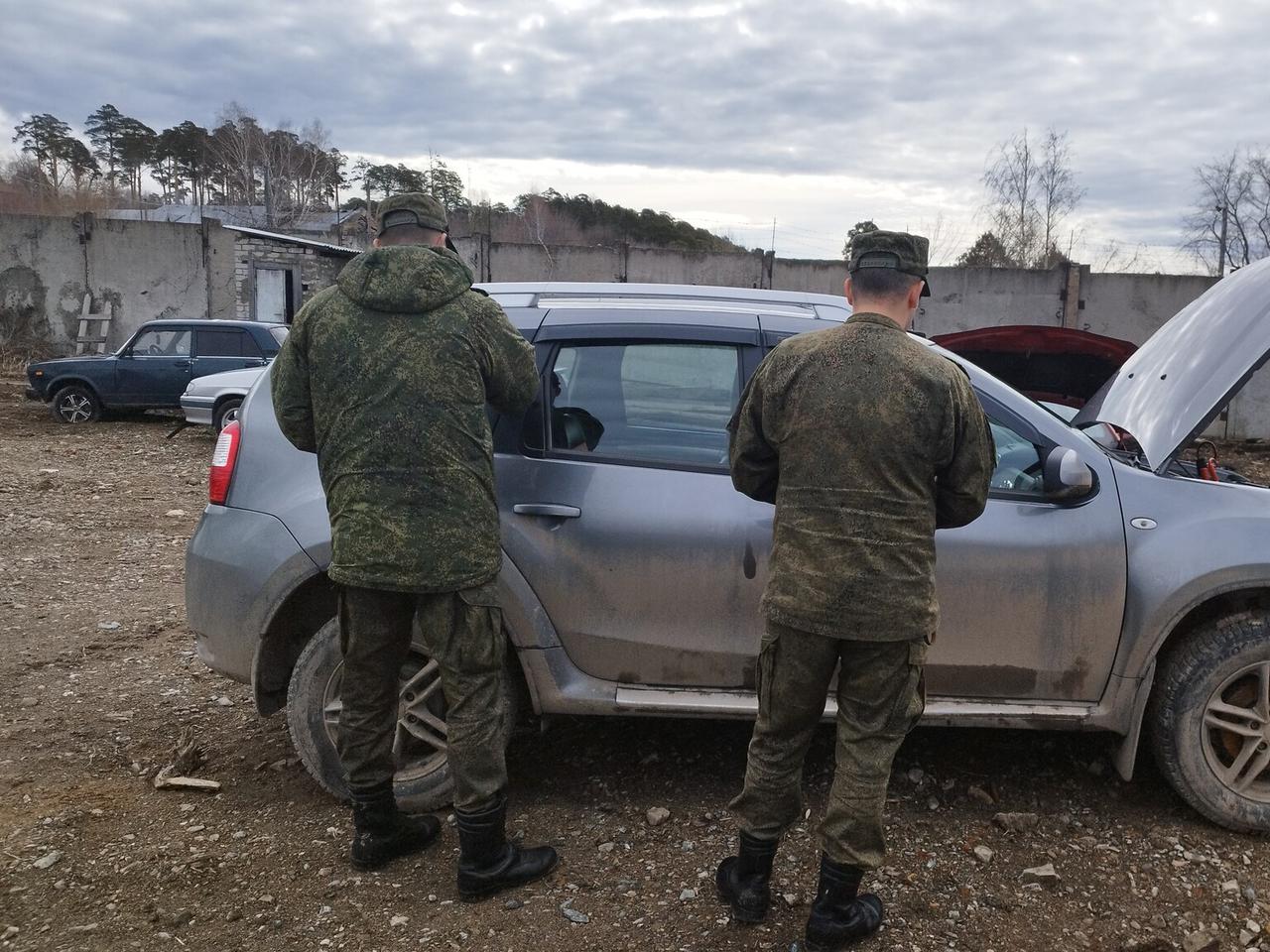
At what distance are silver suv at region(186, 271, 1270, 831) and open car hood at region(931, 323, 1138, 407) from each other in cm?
365

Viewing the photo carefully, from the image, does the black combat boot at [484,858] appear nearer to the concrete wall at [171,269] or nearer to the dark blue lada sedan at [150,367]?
the dark blue lada sedan at [150,367]

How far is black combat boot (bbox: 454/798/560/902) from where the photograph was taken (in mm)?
2812

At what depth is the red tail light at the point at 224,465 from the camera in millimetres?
3293

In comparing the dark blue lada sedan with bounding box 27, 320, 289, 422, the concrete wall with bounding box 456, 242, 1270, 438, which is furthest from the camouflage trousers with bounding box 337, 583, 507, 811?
the concrete wall with bounding box 456, 242, 1270, 438

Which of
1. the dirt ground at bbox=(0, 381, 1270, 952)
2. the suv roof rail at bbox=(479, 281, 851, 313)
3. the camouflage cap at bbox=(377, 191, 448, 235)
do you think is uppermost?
the camouflage cap at bbox=(377, 191, 448, 235)

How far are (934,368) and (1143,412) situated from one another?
1.53 metres

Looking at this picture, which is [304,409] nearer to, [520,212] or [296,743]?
[296,743]

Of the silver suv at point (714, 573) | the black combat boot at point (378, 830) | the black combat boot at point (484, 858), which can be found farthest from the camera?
the silver suv at point (714, 573)

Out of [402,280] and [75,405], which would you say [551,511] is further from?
[75,405]

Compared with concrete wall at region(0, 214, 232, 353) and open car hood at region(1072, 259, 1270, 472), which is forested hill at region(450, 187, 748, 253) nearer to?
concrete wall at region(0, 214, 232, 353)

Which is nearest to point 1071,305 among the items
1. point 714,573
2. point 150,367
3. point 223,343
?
point 223,343

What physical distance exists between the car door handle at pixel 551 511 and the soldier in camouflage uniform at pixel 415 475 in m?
0.34

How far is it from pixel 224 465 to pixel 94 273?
68.4 ft

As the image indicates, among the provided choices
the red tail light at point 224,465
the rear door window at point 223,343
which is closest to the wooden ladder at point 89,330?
the rear door window at point 223,343
